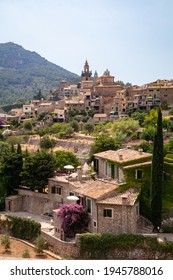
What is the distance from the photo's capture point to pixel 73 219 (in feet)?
84.0

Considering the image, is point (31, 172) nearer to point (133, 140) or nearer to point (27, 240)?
point (27, 240)

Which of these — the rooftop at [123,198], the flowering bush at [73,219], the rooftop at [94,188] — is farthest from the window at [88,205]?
the rooftop at [123,198]

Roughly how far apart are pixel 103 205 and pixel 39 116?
6044cm

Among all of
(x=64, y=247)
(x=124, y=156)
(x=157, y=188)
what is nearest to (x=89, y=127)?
(x=124, y=156)

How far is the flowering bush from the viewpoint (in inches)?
1016

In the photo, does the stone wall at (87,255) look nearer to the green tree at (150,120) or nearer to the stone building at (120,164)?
the stone building at (120,164)

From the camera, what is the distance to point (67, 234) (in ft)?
85.7

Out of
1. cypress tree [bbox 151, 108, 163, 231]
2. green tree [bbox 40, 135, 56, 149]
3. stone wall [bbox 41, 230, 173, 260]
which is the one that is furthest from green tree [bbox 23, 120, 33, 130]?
cypress tree [bbox 151, 108, 163, 231]

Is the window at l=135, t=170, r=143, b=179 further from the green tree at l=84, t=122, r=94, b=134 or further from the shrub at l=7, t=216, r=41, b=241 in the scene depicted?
the green tree at l=84, t=122, r=94, b=134

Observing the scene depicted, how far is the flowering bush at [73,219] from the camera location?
2580cm

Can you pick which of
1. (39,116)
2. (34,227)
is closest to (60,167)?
(34,227)

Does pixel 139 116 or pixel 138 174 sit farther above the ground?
pixel 139 116

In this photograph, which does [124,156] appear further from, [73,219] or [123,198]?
[73,219]

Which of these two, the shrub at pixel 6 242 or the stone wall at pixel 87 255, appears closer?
the stone wall at pixel 87 255
